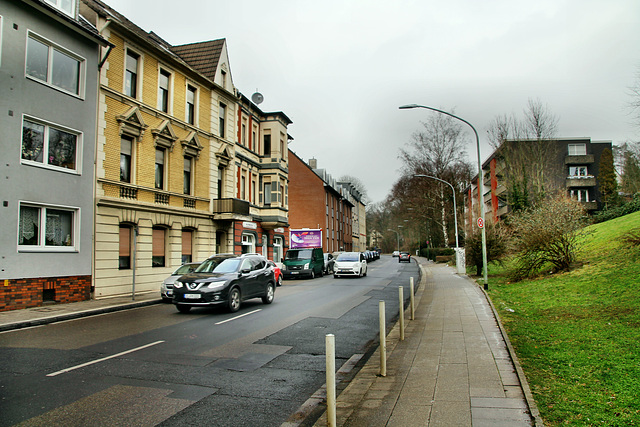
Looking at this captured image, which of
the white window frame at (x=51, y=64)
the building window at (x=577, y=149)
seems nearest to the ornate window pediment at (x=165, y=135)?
the white window frame at (x=51, y=64)

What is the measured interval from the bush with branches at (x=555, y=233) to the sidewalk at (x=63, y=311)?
44.9ft

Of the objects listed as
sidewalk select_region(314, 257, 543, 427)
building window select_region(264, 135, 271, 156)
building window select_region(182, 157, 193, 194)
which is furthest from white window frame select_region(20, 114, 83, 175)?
building window select_region(264, 135, 271, 156)

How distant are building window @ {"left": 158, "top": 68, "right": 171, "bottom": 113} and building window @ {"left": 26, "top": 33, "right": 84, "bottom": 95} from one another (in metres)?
→ 4.80

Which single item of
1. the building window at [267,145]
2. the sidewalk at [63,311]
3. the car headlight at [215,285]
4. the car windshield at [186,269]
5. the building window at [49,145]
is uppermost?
the building window at [267,145]

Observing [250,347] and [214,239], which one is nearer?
[250,347]

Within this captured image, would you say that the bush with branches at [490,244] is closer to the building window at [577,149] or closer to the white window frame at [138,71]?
the white window frame at [138,71]

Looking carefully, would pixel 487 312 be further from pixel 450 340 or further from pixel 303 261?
pixel 303 261

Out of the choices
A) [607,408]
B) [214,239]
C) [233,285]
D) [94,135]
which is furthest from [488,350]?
[214,239]

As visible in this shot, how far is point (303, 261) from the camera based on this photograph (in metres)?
29.8

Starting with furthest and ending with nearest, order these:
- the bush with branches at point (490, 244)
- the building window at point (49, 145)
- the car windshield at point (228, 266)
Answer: the bush with branches at point (490, 244) → the building window at point (49, 145) → the car windshield at point (228, 266)

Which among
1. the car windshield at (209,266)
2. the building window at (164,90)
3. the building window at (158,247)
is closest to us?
the car windshield at (209,266)

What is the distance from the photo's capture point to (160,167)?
21.6 metres

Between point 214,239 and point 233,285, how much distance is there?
41.9 ft

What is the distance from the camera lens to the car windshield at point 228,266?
13459mm
